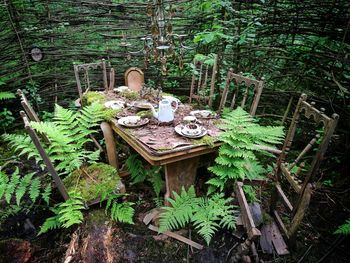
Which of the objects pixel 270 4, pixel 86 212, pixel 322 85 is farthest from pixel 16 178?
pixel 270 4

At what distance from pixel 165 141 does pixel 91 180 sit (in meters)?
0.70

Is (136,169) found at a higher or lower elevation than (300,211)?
lower

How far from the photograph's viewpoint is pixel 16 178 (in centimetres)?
179

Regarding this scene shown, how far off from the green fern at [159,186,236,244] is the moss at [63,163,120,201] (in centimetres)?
49

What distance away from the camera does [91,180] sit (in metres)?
1.89

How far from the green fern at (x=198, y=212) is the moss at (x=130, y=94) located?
49.9 inches

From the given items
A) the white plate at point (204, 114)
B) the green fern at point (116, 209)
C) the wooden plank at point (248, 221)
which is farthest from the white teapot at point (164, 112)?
the wooden plank at point (248, 221)

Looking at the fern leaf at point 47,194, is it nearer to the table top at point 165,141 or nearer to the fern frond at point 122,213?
the fern frond at point 122,213

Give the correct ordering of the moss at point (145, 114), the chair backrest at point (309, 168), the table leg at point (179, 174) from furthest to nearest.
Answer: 1. the moss at point (145, 114)
2. the table leg at point (179, 174)
3. the chair backrest at point (309, 168)

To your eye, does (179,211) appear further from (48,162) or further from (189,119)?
(48,162)

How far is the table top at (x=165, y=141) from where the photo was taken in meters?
1.60

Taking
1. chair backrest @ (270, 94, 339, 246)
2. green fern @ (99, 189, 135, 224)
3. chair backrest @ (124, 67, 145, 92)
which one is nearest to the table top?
green fern @ (99, 189, 135, 224)

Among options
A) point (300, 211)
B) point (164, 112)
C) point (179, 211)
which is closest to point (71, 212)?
point (179, 211)

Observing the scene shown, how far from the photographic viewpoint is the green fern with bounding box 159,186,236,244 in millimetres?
1629
